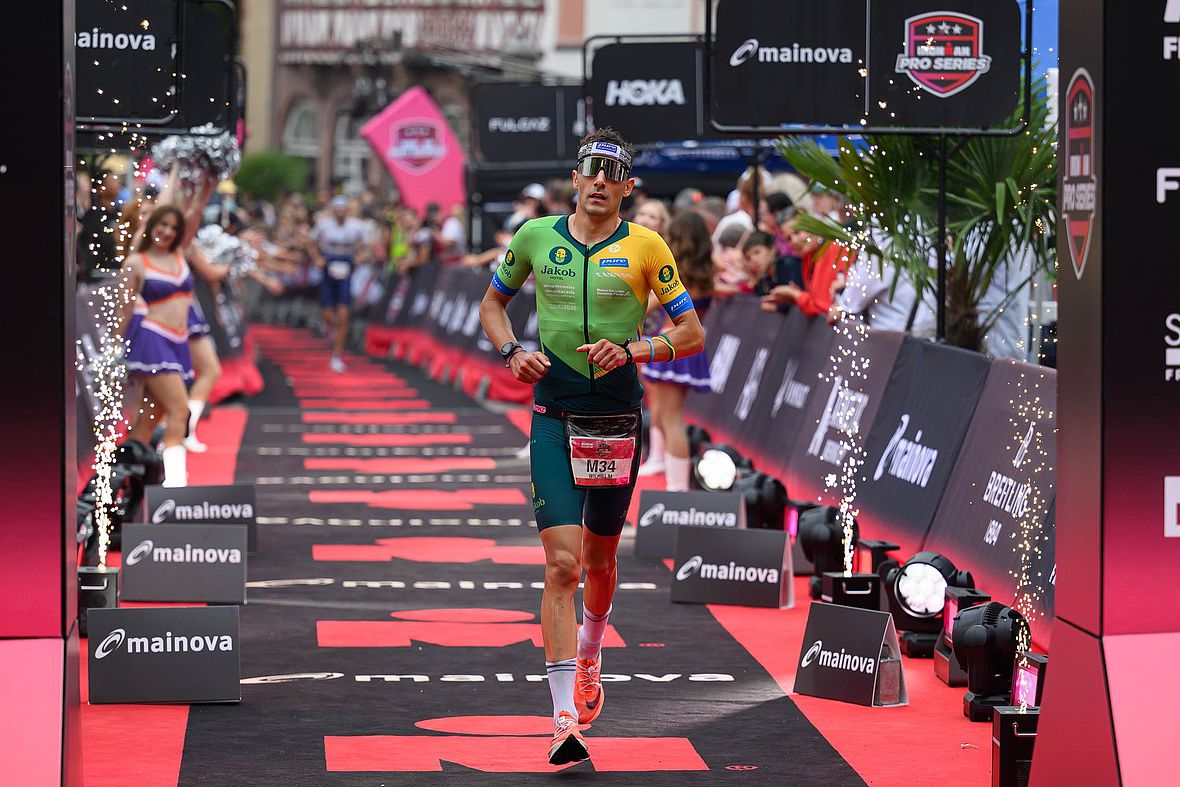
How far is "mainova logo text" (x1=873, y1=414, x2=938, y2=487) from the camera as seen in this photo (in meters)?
10.1

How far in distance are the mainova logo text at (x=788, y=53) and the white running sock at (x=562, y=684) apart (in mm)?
5392

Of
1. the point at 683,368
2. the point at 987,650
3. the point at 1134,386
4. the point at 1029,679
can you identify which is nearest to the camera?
the point at 1134,386

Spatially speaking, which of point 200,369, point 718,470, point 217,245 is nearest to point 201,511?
point 718,470

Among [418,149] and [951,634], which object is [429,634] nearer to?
[951,634]

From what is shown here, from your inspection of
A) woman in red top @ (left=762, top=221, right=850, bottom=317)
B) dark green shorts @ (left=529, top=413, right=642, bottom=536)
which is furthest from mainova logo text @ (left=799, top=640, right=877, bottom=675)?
woman in red top @ (left=762, top=221, right=850, bottom=317)

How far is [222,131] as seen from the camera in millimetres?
11852

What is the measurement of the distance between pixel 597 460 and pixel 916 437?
406cm

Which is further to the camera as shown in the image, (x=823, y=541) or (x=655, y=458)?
(x=655, y=458)

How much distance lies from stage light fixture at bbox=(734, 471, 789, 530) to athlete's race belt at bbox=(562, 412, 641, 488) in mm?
4159

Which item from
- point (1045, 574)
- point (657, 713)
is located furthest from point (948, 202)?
point (657, 713)

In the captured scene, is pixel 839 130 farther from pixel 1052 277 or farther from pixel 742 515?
pixel 742 515

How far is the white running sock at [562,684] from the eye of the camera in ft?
21.5

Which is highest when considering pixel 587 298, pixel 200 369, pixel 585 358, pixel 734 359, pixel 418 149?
pixel 418 149

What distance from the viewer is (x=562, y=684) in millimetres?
6590
